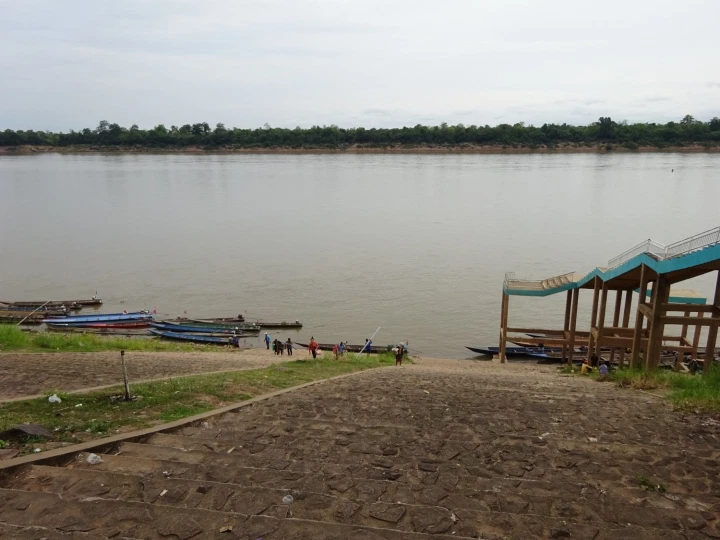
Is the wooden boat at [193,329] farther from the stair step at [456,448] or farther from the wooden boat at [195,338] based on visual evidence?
the stair step at [456,448]

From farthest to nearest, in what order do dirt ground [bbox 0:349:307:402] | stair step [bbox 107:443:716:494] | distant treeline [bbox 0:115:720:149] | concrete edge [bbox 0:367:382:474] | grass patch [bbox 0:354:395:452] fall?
distant treeline [bbox 0:115:720:149] → dirt ground [bbox 0:349:307:402] → grass patch [bbox 0:354:395:452] → stair step [bbox 107:443:716:494] → concrete edge [bbox 0:367:382:474]

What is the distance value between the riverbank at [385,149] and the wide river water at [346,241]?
161 ft

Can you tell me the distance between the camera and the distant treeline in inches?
5433

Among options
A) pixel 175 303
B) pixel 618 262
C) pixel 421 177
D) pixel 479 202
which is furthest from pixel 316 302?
pixel 421 177

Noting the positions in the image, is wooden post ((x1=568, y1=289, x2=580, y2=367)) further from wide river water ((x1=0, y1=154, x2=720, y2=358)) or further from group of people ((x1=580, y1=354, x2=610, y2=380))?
wide river water ((x1=0, y1=154, x2=720, y2=358))

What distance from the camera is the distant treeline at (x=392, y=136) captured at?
13800cm

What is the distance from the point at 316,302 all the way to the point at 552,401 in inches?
955

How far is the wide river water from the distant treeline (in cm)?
4660

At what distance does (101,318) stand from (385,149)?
5221 inches

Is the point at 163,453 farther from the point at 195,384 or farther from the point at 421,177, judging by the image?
the point at 421,177

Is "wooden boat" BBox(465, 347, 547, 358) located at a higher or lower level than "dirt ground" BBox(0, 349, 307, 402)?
lower

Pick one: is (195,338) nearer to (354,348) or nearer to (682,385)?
(354,348)

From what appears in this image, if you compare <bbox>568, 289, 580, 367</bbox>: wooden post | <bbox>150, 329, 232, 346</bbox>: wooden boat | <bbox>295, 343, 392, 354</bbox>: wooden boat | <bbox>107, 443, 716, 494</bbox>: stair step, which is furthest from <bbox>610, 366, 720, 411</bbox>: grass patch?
<bbox>150, 329, 232, 346</bbox>: wooden boat

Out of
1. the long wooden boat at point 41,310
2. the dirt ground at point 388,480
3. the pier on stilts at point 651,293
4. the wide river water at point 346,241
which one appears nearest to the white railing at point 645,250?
the pier on stilts at point 651,293
